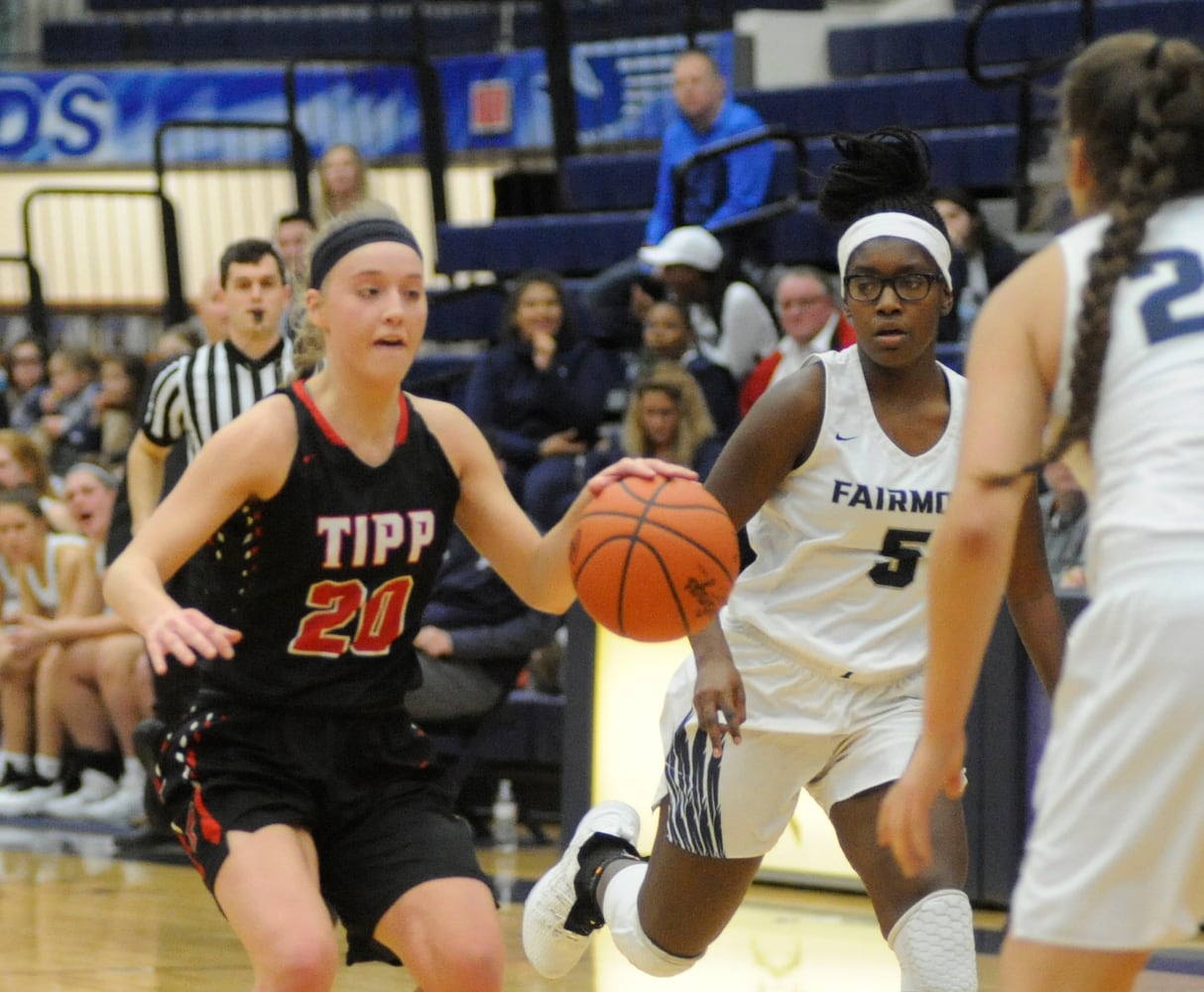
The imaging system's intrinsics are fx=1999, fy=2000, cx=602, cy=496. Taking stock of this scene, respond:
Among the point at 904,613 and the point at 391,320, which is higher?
the point at 391,320

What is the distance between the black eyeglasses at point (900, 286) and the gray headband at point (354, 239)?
2.91 feet

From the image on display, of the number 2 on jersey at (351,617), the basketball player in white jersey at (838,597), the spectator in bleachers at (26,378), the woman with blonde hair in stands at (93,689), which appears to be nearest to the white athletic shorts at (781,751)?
the basketball player in white jersey at (838,597)

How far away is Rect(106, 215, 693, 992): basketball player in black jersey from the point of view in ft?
11.5

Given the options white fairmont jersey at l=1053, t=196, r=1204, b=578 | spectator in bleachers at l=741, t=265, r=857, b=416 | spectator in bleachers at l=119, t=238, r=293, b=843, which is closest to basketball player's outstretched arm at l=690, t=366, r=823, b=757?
white fairmont jersey at l=1053, t=196, r=1204, b=578

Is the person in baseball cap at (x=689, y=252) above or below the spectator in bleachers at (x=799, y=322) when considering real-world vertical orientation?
above

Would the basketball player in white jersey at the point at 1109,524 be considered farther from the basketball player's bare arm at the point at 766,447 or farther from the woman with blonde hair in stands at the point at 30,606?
the woman with blonde hair in stands at the point at 30,606

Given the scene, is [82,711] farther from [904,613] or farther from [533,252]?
[904,613]

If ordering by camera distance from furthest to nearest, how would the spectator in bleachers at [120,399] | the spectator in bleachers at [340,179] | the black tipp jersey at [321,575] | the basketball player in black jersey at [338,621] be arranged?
the spectator in bleachers at [120,399] < the spectator in bleachers at [340,179] < the black tipp jersey at [321,575] < the basketball player in black jersey at [338,621]

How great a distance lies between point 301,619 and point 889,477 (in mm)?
1169

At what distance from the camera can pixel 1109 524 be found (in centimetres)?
250

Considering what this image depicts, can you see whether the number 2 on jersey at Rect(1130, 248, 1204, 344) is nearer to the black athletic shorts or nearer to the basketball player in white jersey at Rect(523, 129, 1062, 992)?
the basketball player in white jersey at Rect(523, 129, 1062, 992)

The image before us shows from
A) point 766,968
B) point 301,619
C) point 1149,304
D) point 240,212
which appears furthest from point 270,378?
point 240,212

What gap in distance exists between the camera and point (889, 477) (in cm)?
390

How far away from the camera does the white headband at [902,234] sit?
399 cm
